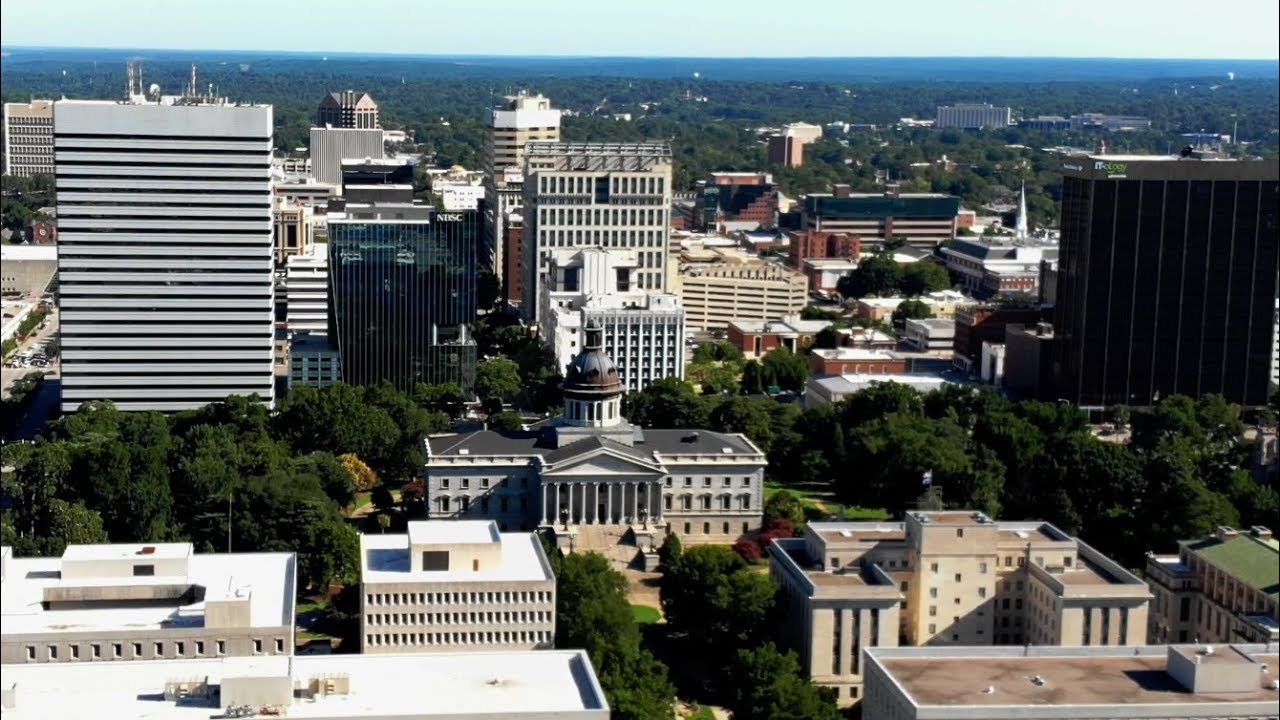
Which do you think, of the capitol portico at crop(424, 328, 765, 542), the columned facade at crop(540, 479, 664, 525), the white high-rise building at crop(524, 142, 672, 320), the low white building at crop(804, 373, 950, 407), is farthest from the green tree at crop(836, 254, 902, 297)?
the columned facade at crop(540, 479, 664, 525)

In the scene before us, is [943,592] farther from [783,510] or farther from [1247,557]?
[783,510]

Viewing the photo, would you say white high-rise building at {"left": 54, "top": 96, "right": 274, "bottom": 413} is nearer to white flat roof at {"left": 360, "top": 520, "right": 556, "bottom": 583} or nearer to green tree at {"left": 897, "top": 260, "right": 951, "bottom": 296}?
white flat roof at {"left": 360, "top": 520, "right": 556, "bottom": 583}

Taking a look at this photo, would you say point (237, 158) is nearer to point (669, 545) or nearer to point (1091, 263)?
point (669, 545)

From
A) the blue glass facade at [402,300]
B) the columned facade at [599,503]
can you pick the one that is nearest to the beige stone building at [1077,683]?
the columned facade at [599,503]

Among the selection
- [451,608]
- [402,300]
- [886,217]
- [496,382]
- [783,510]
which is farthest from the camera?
[886,217]

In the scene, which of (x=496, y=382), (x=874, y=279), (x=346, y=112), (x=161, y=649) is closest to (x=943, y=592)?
(x=161, y=649)
